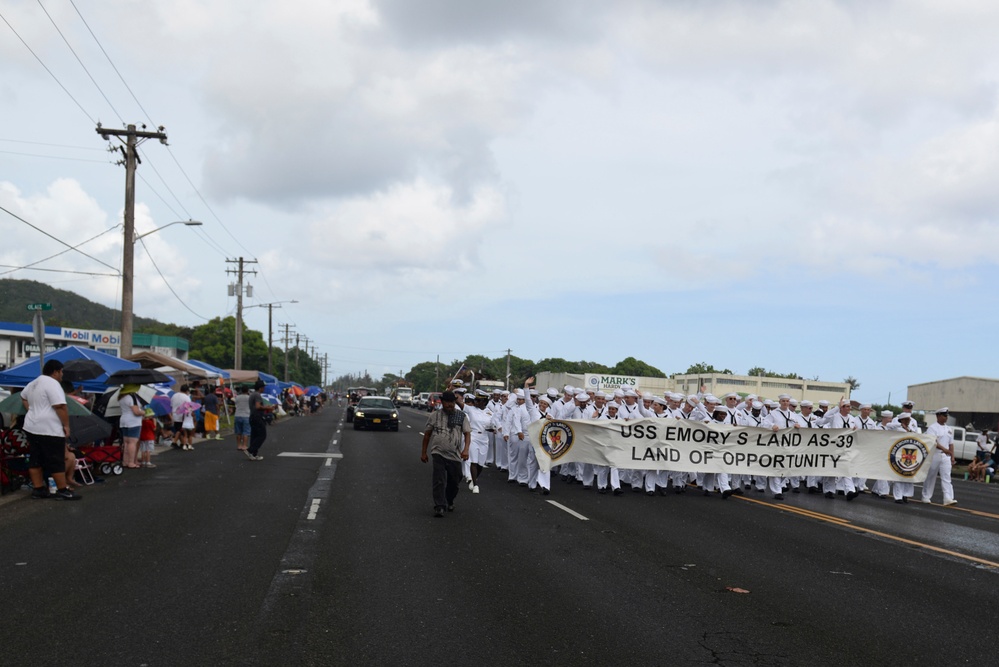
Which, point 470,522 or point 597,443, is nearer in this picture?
point 470,522

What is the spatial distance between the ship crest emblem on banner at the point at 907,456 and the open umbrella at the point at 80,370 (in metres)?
15.9

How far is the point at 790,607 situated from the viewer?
732 cm

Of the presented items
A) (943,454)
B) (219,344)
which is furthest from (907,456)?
(219,344)

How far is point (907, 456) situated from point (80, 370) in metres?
16.6

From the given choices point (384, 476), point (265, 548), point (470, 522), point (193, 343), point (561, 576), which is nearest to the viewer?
point (561, 576)

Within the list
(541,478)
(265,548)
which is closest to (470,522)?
(265,548)

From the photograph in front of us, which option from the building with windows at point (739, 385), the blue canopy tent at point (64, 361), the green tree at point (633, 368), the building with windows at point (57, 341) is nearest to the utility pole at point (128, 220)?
the blue canopy tent at point (64, 361)

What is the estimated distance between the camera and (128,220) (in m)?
26.2

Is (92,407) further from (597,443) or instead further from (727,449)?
(727,449)

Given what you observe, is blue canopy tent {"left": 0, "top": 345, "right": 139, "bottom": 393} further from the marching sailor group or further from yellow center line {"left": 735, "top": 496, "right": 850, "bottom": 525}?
yellow center line {"left": 735, "top": 496, "right": 850, "bottom": 525}

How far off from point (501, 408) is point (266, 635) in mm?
12569

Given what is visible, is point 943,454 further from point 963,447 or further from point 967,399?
point 967,399

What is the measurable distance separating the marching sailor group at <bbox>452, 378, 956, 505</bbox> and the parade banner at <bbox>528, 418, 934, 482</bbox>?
0.26 m

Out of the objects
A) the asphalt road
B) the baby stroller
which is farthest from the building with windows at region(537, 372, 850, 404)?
the asphalt road
